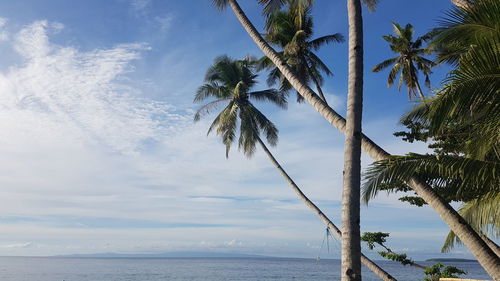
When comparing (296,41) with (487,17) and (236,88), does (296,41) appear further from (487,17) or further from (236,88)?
(487,17)

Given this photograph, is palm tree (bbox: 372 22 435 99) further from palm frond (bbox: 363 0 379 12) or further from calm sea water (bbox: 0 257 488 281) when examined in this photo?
calm sea water (bbox: 0 257 488 281)

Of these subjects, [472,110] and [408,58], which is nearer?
[472,110]

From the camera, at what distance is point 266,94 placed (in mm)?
26047

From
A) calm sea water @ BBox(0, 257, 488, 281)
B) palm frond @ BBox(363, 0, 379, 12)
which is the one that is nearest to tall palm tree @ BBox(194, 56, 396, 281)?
palm frond @ BBox(363, 0, 379, 12)

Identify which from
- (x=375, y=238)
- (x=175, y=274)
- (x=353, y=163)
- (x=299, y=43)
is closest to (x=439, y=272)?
(x=375, y=238)

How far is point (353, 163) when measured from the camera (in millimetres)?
6133

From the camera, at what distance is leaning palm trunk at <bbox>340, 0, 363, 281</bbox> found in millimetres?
5727

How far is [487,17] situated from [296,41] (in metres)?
16.2

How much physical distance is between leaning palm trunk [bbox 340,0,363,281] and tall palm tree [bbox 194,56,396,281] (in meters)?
13.7

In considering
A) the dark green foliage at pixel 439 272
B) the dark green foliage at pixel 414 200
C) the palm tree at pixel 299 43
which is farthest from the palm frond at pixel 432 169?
the palm tree at pixel 299 43

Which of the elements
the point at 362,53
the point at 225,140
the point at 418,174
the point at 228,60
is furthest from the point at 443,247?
the point at 228,60

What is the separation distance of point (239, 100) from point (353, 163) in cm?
1872

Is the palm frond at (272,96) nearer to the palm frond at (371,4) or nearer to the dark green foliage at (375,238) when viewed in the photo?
the dark green foliage at (375,238)

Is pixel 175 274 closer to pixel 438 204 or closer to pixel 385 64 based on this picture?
pixel 385 64
